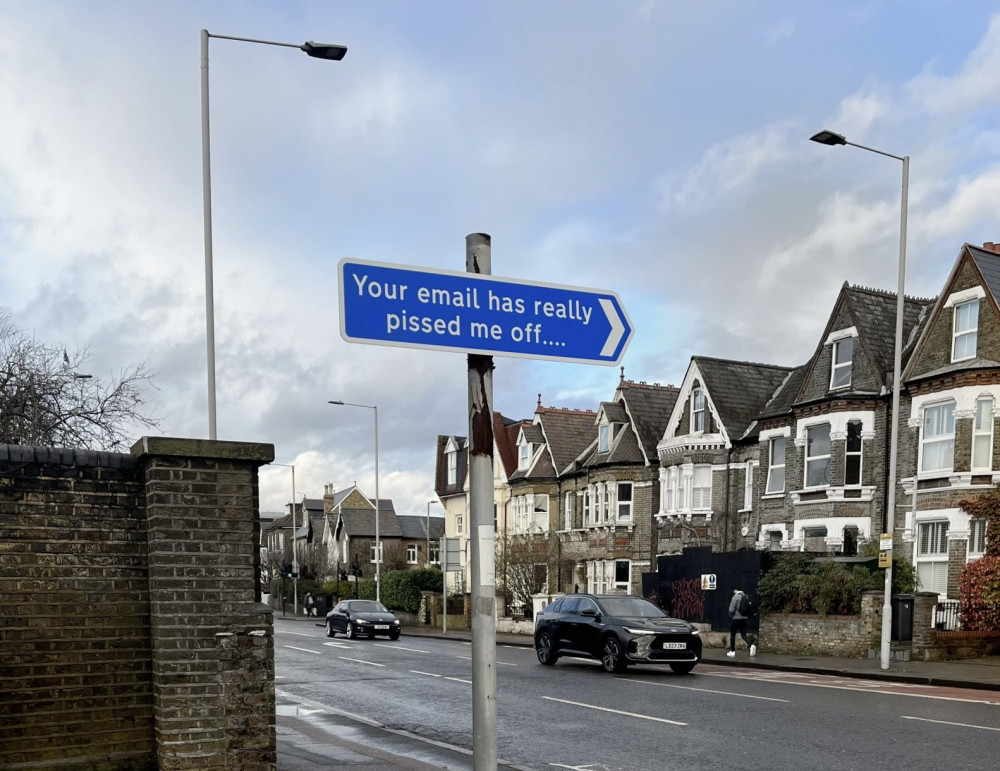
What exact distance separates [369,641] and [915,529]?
17338 mm

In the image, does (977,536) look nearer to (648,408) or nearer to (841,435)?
(841,435)

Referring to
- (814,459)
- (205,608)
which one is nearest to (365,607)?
(814,459)

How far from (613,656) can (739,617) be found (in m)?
6.96

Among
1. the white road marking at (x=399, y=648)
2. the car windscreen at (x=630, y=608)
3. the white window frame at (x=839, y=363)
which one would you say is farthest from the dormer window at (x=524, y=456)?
the car windscreen at (x=630, y=608)

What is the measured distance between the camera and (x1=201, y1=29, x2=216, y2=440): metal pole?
1714 centimetres

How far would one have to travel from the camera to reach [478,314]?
14.2ft

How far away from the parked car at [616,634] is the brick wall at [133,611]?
14.1m

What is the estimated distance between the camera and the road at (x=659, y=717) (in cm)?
1106

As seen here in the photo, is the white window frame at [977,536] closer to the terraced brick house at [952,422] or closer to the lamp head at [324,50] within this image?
the terraced brick house at [952,422]

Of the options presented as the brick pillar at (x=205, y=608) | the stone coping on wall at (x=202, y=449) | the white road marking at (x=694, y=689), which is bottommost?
the white road marking at (x=694, y=689)

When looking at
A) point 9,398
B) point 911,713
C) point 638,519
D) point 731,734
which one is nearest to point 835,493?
point 638,519

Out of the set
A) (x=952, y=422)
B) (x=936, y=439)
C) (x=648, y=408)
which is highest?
(x=648, y=408)

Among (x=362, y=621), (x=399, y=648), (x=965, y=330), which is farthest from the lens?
(x=362, y=621)

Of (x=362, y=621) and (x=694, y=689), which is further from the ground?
(x=694, y=689)
